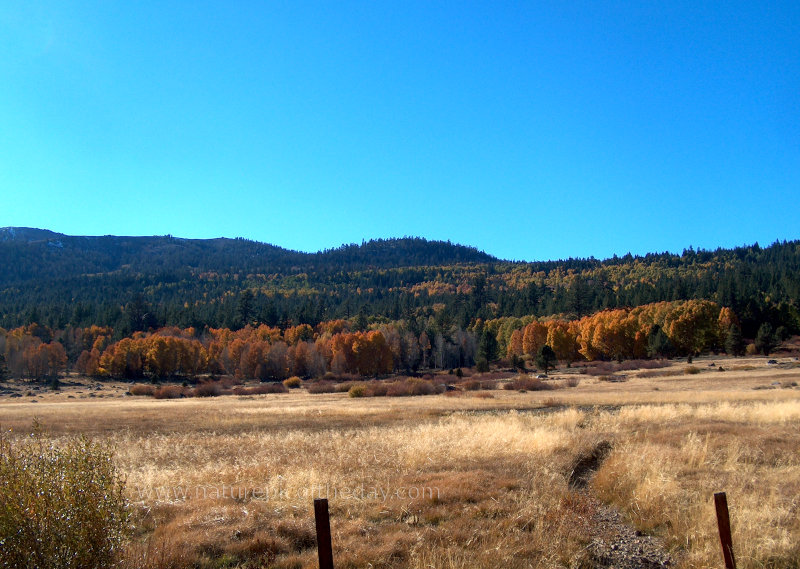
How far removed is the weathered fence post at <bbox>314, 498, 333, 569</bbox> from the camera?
600cm

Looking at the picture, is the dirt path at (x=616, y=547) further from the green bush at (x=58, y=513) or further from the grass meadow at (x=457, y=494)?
the green bush at (x=58, y=513)

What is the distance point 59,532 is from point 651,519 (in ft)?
30.7

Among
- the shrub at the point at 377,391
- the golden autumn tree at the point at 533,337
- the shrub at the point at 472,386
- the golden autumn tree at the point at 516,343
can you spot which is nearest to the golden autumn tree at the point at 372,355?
the golden autumn tree at the point at 516,343

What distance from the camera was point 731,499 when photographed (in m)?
10.1

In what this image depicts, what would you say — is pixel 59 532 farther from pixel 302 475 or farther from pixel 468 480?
pixel 468 480

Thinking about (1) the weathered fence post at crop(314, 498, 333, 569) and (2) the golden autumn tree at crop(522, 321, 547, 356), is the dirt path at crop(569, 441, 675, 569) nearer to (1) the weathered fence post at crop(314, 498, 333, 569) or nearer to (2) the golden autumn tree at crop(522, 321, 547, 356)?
(1) the weathered fence post at crop(314, 498, 333, 569)

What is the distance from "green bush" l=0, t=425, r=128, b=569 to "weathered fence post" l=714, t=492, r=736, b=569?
25.6 feet

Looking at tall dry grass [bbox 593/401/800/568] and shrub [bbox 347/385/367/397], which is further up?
tall dry grass [bbox 593/401/800/568]

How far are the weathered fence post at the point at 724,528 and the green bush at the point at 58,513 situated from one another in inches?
307

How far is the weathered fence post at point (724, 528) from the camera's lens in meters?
7.15

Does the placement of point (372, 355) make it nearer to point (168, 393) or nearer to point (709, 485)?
point (168, 393)

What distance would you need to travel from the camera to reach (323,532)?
6066 mm

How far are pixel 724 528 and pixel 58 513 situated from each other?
8.38m

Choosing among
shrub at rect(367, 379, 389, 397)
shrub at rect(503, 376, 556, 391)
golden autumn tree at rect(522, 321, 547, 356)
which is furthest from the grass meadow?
golden autumn tree at rect(522, 321, 547, 356)
